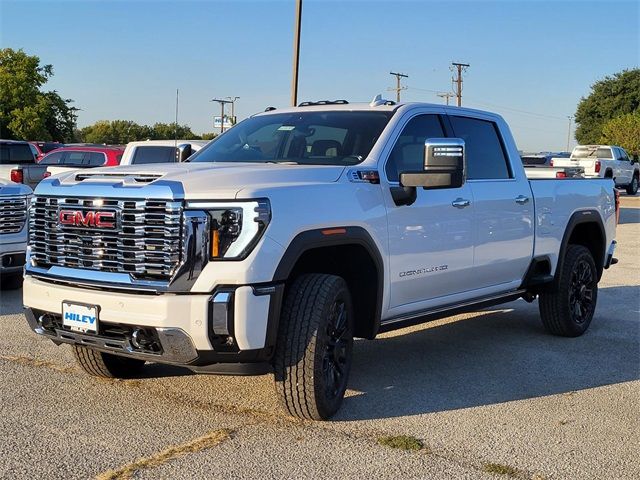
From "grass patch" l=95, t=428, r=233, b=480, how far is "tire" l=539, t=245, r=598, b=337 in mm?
3807

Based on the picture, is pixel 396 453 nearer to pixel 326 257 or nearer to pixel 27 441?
pixel 326 257

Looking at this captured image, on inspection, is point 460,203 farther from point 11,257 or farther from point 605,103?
point 605,103

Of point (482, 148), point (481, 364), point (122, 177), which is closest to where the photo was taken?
point (122, 177)

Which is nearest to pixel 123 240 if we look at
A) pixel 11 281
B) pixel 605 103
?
pixel 11 281

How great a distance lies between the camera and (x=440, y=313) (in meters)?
5.69

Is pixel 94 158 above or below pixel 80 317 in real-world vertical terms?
above

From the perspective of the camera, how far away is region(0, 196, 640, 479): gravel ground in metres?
3.93

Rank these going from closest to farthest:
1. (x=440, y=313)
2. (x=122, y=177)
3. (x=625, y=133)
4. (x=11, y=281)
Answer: (x=122, y=177) < (x=440, y=313) < (x=11, y=281) < (x=625, y=133)

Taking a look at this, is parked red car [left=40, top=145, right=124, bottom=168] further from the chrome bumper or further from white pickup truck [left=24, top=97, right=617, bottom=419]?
the chrome bumper

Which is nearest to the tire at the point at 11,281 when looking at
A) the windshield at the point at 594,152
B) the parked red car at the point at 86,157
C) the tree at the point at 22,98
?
the parked red car at the point at 86,157

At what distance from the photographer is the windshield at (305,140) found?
5.36 metres

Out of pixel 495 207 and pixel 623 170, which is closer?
pixel 495 207

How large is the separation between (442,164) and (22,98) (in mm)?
47204

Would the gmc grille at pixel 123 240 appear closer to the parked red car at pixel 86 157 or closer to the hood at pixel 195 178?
the hood at pixel 195 178
